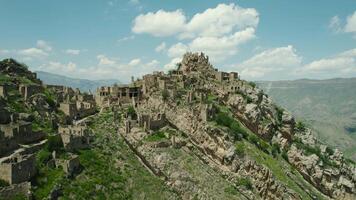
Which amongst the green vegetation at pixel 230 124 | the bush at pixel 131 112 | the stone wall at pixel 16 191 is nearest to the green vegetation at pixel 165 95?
the bush at pixel 131 112

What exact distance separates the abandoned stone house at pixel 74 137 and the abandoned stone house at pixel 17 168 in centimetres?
1013

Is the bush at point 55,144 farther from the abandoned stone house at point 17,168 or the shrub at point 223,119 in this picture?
the shrub at point 223,119

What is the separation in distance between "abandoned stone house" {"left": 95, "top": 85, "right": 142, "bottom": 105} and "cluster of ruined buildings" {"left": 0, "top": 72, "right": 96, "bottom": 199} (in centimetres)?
1051

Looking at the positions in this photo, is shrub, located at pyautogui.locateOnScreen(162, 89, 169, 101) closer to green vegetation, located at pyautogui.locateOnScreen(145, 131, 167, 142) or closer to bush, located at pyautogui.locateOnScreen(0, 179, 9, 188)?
green vegetation, located at pyautogui.locateOnScreen(145, 131, 167, 142)

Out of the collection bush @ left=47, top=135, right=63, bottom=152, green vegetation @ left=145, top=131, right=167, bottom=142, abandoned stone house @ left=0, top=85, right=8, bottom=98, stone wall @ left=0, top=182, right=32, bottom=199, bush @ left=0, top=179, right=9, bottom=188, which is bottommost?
stone wall @ left=0, top=182, right=32, bottom=199

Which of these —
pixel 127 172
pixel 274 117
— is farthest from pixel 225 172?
pixel 274 117

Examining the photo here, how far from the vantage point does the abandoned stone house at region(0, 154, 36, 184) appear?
48062 mm

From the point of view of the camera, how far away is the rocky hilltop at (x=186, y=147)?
61.3m

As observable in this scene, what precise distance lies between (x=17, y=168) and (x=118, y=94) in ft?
153

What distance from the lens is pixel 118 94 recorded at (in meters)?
94.1

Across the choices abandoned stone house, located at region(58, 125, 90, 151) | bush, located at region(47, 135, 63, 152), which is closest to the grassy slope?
abandoned stone house, located at region(58, 125, 90, 151)

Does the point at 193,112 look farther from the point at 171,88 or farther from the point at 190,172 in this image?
the point at 190,172

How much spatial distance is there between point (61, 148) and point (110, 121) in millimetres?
21194

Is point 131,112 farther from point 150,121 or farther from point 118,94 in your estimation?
point 118,94
